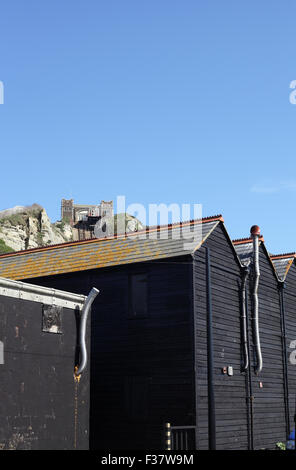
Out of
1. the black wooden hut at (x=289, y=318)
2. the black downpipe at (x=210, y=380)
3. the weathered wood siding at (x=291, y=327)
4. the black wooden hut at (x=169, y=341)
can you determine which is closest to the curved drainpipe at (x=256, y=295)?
the black wooden hut at (x=169, y=341)

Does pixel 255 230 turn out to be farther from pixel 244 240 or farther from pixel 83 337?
pixel 83 337

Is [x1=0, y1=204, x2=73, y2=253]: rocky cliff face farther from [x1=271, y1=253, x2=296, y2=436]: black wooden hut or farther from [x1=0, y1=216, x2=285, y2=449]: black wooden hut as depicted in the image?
[x1=0, y1=216, x2=285, y2=449]: black wooden hut

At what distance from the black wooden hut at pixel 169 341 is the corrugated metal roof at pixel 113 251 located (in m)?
0.06

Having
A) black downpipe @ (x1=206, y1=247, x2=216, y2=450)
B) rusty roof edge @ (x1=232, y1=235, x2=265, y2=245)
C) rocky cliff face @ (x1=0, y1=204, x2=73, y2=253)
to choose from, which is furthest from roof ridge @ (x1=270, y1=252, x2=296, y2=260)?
rocky cliff face @ (x1=0, y1=204, x2=73, y2=253)

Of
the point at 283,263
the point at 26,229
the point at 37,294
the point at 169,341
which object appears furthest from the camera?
the point at 26,229

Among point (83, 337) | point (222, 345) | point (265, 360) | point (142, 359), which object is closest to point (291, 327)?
point (265, 360)

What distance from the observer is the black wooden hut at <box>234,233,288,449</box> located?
25312mm

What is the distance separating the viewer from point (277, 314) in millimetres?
28875

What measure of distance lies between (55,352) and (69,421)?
206 centimetres

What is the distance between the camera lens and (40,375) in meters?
17.4

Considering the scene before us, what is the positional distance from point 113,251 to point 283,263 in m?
9.75

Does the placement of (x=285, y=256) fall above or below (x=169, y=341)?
above

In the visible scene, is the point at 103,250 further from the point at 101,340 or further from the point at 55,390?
the point at 55,390
